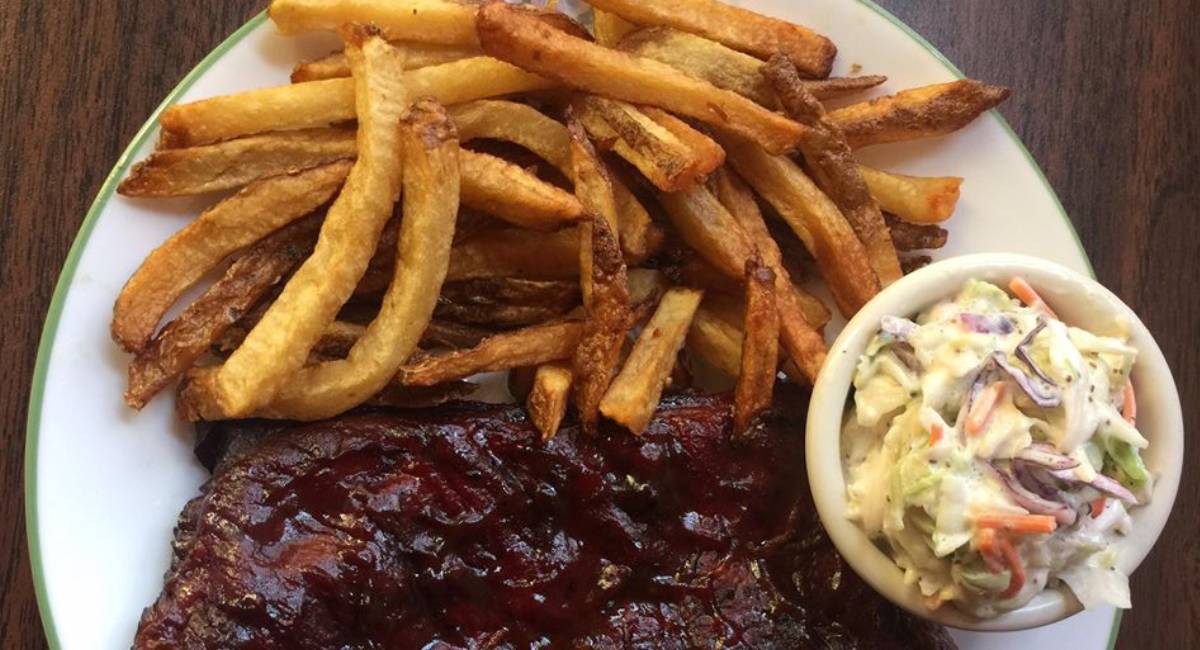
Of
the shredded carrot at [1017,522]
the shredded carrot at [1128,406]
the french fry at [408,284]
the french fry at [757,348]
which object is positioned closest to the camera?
the shredded carrot at [1017,522]

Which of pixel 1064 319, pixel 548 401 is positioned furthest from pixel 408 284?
pixel 1064 319

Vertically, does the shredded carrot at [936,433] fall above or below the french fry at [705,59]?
below

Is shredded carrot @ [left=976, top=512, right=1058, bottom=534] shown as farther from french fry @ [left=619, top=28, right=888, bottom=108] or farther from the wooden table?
the wooden table

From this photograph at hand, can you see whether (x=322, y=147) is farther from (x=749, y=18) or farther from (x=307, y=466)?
(x=749, y=18)

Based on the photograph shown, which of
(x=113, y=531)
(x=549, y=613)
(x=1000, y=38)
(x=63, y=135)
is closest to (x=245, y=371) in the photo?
(x=113, y=531)

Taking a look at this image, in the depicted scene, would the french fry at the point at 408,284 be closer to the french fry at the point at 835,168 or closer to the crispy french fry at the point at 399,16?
the crispy french fry at the point at 399,16

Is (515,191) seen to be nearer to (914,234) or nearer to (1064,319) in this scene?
(914,234)

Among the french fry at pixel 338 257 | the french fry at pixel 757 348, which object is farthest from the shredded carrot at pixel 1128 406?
the french fry at pixel 338 257
